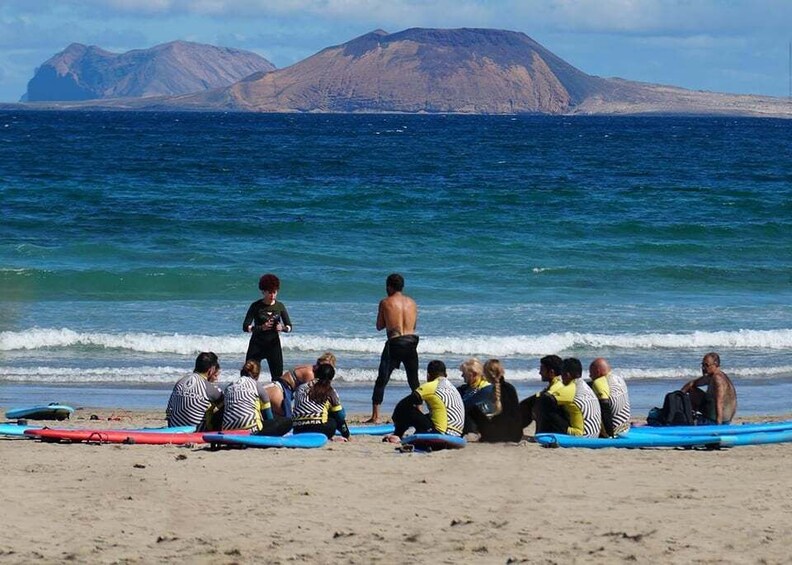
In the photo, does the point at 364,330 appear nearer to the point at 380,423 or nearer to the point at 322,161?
the point at 380,423

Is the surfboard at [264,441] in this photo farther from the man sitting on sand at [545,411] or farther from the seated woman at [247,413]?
the man sitting on sand at [545,411]

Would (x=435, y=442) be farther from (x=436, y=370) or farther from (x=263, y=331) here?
(x=263, y=331)

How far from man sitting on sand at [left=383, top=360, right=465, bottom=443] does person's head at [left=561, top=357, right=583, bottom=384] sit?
2.81 feet

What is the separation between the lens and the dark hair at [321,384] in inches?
388

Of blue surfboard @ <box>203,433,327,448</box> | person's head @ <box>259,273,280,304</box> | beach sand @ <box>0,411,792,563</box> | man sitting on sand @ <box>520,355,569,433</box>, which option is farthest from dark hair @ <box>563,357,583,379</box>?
person's head @ <box>259,273,280,304</box>

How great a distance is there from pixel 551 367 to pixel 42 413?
4.74 m

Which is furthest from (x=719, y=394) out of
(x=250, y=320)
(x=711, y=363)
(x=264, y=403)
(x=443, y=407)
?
(x=250, y=320)

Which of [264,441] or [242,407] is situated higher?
[242,407]

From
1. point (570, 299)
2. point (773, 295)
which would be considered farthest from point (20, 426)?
point (773, 295)

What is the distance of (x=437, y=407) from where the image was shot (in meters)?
9.73

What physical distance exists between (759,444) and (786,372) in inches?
211

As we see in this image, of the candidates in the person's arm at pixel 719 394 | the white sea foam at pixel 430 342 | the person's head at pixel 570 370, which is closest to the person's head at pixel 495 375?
the person's head at pixel 570 370

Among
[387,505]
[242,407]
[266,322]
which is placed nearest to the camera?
[387,505]

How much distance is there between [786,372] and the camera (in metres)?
15.4
